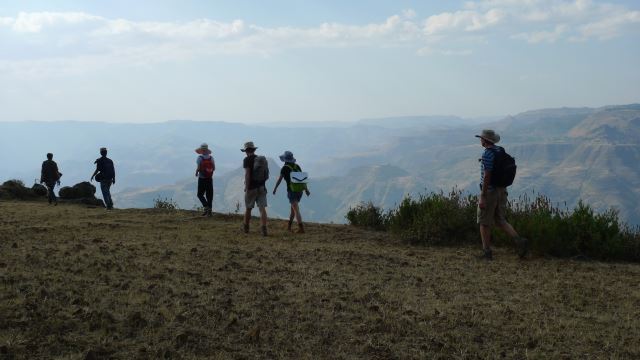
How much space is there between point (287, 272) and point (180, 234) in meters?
4.11

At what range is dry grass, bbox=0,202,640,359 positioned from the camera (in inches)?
192

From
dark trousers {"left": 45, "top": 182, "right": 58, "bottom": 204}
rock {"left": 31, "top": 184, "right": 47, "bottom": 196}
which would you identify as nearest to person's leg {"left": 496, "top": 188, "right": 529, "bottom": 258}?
dark trousers {"left": 45, "top": 182, "right": 58, "bottom": 204}

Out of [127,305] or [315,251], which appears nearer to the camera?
[127,305]

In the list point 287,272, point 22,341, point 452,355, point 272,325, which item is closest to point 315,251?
point 287,272

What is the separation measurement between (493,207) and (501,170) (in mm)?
599

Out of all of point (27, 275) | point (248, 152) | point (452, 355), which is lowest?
point (452, 355)

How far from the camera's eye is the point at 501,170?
8906mm

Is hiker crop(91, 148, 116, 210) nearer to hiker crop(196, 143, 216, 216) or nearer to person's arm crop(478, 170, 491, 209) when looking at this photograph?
hiker crop(196, 143, 216, 216)

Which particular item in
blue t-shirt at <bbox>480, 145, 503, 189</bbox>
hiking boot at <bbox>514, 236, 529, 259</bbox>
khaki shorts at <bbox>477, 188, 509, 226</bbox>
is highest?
blue t-shirt at <bbox>480, 145, 503, 189</bbox>

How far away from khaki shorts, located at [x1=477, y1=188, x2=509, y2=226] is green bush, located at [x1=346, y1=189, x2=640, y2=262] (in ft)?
3.48

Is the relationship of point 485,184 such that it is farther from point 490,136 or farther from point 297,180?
point 297,180

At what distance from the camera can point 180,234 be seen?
1122cm

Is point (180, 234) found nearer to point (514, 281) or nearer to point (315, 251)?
point (315, 251)

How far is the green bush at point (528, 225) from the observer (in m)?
9.83
